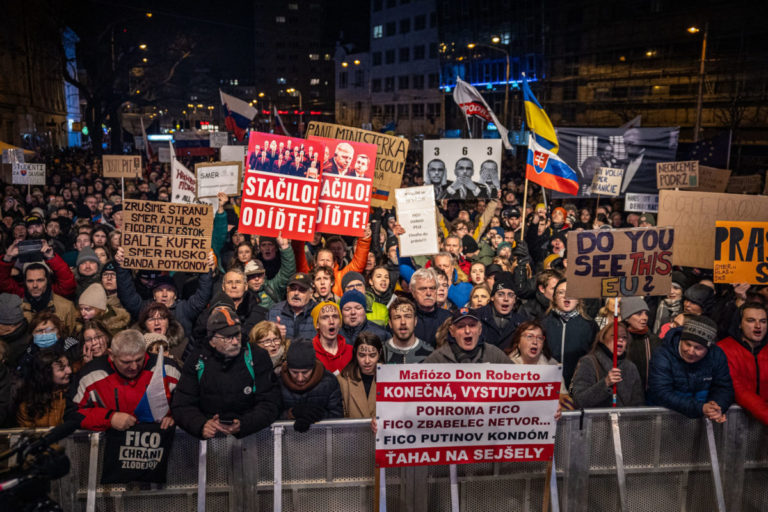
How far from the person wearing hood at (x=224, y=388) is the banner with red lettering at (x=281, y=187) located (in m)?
3.04

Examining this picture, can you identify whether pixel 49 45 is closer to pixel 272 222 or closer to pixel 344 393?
pixel 272 222

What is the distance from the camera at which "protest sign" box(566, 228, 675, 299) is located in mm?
5051

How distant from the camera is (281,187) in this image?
7234 millimetres

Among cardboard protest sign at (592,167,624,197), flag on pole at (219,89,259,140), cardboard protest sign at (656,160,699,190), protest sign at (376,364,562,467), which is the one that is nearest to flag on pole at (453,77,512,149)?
cardboard protest sign at (592,167,624,197)

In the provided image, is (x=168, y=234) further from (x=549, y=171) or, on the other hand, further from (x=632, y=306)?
(x=549, y=171)

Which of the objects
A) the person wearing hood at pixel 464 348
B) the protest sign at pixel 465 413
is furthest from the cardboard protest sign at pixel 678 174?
→ the protest sign at pixel 465 413

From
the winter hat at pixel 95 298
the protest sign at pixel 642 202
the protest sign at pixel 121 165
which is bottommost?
the winter hat at pixel 95 298

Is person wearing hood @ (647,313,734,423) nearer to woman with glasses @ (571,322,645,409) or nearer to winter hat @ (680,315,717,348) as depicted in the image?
winter hat @ (680,315,717,348)

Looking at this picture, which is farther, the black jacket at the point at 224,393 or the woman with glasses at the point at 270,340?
the woman with glasses at the point at 270,340

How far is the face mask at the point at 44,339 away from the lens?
16.8ft

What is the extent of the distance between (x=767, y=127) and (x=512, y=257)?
3010 cm

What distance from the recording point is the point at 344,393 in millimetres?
4840

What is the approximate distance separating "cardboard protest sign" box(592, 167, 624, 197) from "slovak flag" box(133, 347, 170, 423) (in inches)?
397

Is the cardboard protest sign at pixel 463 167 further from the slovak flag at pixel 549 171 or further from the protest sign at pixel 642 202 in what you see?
the protest sign at pixel 642 202
